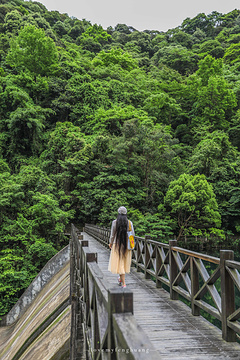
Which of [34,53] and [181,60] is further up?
[181,60]

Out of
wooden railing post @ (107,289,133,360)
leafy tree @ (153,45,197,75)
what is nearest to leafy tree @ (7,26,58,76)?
leafy tree @ (153,45,197,75)

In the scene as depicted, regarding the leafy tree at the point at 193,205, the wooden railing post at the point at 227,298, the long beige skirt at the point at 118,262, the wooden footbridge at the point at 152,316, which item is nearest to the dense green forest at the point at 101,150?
the leafy tree at the point at 193,205

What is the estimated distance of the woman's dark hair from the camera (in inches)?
200

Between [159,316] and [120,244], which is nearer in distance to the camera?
[159,316]

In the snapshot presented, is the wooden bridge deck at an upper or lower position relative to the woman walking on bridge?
lower

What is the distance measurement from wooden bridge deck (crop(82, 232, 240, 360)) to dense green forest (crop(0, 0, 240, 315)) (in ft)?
47.4

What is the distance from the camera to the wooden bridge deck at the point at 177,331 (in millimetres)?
3027

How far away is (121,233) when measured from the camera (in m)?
5.10

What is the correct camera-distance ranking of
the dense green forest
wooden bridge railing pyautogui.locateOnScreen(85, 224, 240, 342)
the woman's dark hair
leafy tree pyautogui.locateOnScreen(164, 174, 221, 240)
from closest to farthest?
wooden bridge railing pyautogui.locateOnScreen(85, 224, 240, 342)
the woman's dark hair
the dense green forest
leafy tree pyautogui.locateOnScreen(164, 174, 221, 240)

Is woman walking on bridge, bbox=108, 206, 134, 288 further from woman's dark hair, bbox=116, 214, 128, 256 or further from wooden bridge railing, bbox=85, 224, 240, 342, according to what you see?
wooden bridge railing, bbox=85, 224, 240, 342

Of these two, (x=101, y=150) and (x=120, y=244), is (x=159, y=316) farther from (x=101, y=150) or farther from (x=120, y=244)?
(x=101, y=150)

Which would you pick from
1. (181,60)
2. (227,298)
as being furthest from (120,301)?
(181,60)

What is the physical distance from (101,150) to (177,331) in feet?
75.7

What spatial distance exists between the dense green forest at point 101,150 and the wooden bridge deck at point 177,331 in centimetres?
1444
